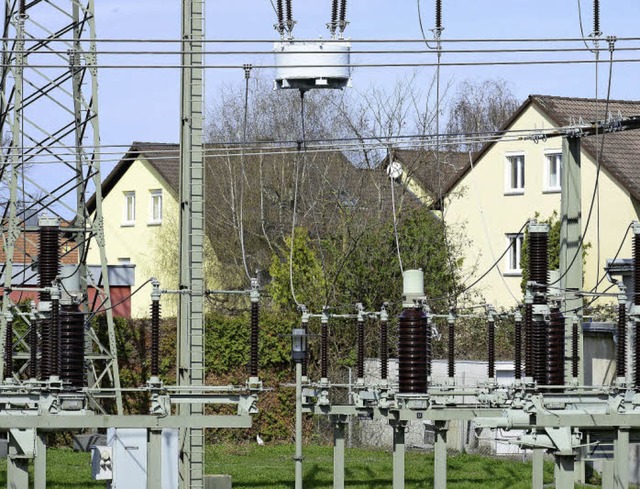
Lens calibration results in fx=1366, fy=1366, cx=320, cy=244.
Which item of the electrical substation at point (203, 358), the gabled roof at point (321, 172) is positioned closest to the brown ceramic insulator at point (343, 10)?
the electrical substation at point (203, 358)

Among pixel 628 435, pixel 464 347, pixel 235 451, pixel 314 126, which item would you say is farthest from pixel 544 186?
pixel 628 435

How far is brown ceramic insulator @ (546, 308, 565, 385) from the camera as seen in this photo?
40.0 ft

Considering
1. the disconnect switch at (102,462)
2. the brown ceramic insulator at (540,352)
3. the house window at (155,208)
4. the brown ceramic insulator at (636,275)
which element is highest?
the house window at (155,208)

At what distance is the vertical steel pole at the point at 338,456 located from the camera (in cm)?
1766

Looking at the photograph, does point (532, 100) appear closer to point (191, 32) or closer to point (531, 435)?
point (191, 32)

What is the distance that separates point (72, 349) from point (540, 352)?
14.1 ft

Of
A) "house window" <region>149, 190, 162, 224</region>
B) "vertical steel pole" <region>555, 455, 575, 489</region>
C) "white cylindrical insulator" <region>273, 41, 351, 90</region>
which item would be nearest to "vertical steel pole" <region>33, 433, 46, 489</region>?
"vertical steel pole" <region>555, 455, 575, 489</region>

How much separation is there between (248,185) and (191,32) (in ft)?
87.8

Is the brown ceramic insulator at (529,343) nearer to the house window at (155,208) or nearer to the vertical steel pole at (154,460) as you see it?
the vertical steel pole at (154,460)

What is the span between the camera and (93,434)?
24250mm

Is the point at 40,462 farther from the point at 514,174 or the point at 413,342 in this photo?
the point at 514,174

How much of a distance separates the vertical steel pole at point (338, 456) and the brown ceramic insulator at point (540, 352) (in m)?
6.00

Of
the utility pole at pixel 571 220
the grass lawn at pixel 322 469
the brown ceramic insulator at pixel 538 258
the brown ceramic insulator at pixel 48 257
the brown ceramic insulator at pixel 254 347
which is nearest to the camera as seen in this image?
the brown ceramic insulator at pixel 538 258

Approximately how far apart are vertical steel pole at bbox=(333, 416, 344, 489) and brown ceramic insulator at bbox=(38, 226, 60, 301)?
18.4 ft
